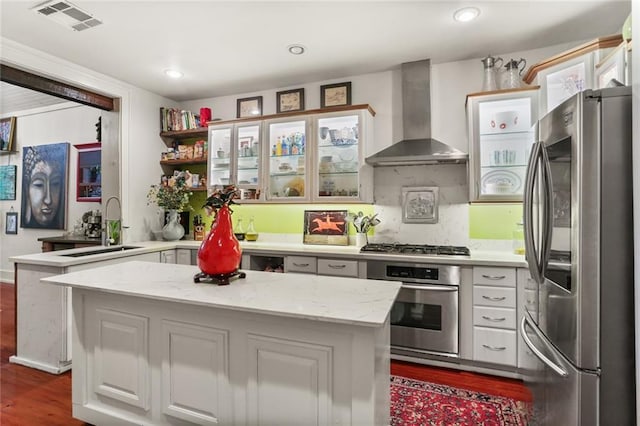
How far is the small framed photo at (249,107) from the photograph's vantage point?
4059 millimetres

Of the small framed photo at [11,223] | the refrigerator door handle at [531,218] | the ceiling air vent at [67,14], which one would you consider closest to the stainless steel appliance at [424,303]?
the refrigerator door handle at [531,218]

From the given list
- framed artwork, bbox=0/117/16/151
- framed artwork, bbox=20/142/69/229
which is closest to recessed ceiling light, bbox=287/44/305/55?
framed artwork, bbox=20/142/69/229

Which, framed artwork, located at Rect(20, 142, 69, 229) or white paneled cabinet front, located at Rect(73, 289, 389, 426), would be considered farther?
framed artwork, located at Rect(20, 142, 69, 229)

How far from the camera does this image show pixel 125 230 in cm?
379

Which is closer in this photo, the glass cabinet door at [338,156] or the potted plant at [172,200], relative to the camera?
the glass cabinet door at [338,156]

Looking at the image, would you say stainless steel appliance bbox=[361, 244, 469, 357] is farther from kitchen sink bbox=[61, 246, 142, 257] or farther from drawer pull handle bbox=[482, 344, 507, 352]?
kitchen sink bbox=[61, 246, 142, 257]

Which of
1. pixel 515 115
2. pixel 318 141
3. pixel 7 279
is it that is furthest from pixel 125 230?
pixel 515 115

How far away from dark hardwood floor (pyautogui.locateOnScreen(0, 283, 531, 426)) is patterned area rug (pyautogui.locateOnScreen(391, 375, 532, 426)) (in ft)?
0.34

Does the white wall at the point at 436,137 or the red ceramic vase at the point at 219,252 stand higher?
the white wall at the point at 436,137

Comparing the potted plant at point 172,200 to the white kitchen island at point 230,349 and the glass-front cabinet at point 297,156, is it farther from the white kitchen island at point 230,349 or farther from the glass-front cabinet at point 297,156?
the white kitchen island at point 230,349

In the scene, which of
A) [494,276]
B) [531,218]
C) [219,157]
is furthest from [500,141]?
[219,157]

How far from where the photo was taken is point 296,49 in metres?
3.02

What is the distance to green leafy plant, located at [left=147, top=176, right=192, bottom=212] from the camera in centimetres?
395

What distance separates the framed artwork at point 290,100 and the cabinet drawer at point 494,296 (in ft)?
8.65
